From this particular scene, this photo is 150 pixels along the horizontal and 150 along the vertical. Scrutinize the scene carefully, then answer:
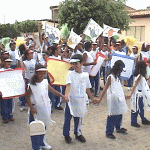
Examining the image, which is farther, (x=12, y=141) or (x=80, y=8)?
(x=80, y=8)

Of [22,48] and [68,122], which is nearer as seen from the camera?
[68,122]

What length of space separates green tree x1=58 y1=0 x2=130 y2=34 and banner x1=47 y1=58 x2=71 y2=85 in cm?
1449

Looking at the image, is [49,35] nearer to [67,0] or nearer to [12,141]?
[12,141]

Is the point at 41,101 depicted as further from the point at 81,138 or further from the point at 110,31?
the point at 110,31

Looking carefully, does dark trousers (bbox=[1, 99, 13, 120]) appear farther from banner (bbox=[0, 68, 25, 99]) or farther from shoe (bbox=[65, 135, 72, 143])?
shoe (bbox=[65, 135, 72, 143])

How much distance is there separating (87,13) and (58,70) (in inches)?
598

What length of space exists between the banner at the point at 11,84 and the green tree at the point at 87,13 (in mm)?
14715

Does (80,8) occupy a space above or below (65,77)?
above

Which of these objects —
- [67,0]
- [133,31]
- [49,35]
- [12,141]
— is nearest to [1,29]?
[67,0]

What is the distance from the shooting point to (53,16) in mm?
47656

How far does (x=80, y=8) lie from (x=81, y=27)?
4.82ft

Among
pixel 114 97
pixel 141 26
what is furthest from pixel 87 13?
pixel 114 97

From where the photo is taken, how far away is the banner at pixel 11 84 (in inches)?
176

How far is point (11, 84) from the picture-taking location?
4.55 metres
